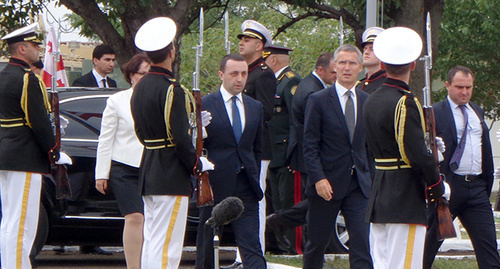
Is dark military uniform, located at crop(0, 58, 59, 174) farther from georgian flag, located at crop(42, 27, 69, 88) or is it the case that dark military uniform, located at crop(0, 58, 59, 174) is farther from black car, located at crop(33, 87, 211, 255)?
black car, located at crop(33, 87, 211, 255)

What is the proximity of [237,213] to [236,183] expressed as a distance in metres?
1.89

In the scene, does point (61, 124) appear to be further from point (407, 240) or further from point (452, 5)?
point (452, 5)

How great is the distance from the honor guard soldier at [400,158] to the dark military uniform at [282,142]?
3.62 meters

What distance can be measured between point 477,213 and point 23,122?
11.8 feet

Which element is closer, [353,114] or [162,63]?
[162,63]

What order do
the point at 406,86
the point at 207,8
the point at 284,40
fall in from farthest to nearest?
1. the point at 284,40
2. the point at 207,8
3. the point at 406,86

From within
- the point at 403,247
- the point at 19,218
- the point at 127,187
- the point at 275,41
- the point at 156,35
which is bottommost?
the point at 403,247

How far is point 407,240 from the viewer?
6.34m

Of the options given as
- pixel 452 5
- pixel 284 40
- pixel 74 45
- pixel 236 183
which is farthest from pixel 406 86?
pixel 74 45

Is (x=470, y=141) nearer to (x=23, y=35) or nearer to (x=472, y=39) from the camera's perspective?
(x=23, y=35)

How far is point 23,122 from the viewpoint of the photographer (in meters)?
7.55

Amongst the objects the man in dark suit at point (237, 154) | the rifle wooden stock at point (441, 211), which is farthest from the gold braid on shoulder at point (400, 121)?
the man in dark suit at point (237, 154)

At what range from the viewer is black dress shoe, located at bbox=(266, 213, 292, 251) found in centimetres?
991

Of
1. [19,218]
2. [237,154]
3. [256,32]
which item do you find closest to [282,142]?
[256,32]
